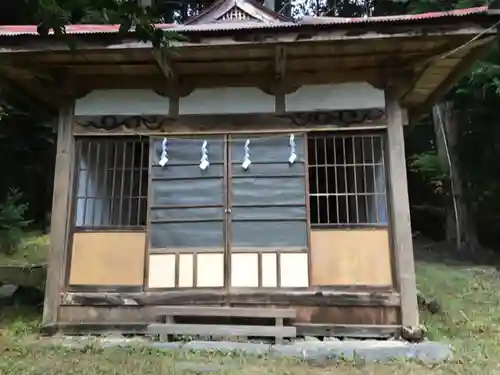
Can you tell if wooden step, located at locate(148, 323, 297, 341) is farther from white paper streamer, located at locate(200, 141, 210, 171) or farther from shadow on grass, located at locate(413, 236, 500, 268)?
shadow on grass, located at locate(413, 236, 500, 268)

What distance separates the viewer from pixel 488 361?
4379mm

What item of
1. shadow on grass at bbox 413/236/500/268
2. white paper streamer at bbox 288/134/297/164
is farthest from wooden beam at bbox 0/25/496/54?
shadow on grass at bbox 413/236/500/268

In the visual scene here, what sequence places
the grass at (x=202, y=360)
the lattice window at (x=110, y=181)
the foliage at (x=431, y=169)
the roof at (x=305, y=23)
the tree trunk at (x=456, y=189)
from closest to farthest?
the grass at (x=202, y=360) → the roof at (x=305, y=23) → the lattice window at (x=110, y=181) → the foliage at (x=431, y=169) → the tree trunk at (x=456, y=189)

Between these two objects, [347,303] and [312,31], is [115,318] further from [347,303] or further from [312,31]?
[312,31]

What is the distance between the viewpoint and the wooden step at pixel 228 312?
4930 mm

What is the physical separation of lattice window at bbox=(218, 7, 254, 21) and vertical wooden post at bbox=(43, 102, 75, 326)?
2165 millimetres

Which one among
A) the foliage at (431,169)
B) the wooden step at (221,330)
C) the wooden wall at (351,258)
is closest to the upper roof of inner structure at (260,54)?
the wooden wall at (351,258)

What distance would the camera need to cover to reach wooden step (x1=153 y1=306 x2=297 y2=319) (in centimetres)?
493

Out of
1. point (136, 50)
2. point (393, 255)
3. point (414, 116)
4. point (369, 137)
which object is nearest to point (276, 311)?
point (393, 255)

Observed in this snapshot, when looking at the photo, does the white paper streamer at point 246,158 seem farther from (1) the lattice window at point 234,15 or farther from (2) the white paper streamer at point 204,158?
(1) the lattice window at point 234,15

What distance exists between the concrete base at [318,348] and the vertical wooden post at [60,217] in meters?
0.47

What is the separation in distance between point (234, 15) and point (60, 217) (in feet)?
10.6

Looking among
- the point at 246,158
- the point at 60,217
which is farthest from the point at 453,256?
the point at 60,217

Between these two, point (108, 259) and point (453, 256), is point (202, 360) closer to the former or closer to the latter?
point (108, 259)
